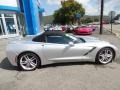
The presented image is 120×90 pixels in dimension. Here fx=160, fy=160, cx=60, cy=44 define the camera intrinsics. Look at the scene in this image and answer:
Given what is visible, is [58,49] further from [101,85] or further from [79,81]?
[101,85]

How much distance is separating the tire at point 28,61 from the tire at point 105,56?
2.21 m

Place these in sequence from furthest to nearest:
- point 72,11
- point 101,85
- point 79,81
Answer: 1. point 72,11
2. point 79,81
3. point 101,85

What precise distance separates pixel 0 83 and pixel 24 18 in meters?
16.1

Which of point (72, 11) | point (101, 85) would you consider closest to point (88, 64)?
point (101, 85)

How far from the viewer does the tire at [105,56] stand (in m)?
5.82

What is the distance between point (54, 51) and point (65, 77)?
1.18 meters

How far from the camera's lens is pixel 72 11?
4966 centimetres

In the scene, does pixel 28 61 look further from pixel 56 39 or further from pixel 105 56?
pixel 105 56

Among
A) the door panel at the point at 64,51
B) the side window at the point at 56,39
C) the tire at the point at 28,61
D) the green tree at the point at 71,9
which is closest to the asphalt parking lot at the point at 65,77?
the tire at the point at 28,61

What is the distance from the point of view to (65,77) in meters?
4.79

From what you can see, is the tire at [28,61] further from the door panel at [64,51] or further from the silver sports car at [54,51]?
the door panel at [64,51]

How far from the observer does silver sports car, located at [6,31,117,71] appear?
18.3ft

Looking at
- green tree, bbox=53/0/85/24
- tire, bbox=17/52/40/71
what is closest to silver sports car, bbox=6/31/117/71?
tire, bbox=17/52/40/71

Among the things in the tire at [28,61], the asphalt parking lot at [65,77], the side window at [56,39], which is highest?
the side window at [56,39]
